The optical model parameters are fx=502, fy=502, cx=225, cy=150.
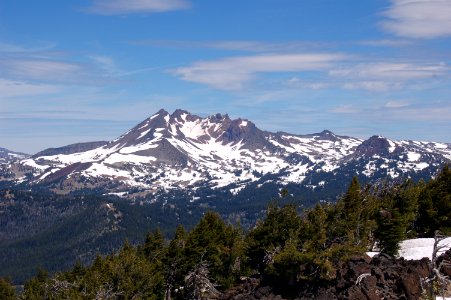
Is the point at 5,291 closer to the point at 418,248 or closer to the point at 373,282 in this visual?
the point at 418,248

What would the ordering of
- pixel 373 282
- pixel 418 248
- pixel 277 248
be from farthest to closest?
pixel 418 248 → pixel 277 248 → pixel 373 282

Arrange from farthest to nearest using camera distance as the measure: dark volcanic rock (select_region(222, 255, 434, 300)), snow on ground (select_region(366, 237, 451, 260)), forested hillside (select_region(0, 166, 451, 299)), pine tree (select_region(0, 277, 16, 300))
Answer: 1. pine tree (select_region(0, 277, 16, 300))
2. snow on ground (select_region(366, 237, 451, 260))
3. forested hillside (select_region(0, 166, 451, 299))
4. dark volcanic rock (select_region(222, 255, 434, 300))

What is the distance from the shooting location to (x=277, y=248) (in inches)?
2510

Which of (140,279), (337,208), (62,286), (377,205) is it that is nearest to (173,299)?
(140,279)

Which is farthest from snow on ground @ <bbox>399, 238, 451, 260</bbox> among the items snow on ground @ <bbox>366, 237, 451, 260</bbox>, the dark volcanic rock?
the dark volcanic rock

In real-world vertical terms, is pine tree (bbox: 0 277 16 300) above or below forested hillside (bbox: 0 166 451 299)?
below

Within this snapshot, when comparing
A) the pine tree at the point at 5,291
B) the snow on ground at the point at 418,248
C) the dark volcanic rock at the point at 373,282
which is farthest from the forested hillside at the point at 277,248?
the pine tree at the point at 5,291

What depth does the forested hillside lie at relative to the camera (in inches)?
2213

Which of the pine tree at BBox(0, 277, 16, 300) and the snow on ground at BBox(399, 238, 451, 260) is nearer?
the snow on ground at BBox(399, 238, 451, 260)

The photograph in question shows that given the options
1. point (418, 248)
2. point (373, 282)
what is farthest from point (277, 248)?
point (373, 282)

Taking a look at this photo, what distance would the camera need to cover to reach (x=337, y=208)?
70312 mm

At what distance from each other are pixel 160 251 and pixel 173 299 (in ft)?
37.8

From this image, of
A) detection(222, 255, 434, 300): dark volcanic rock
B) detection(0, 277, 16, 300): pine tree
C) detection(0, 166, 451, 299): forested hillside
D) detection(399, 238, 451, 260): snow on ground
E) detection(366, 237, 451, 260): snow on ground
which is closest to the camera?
detection(222, 255, 434, 300): dark volcanic rock

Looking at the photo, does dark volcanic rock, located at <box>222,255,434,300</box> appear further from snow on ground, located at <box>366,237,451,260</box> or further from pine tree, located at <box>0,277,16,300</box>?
pine tree, located at <box>0,277,16,300</box>
